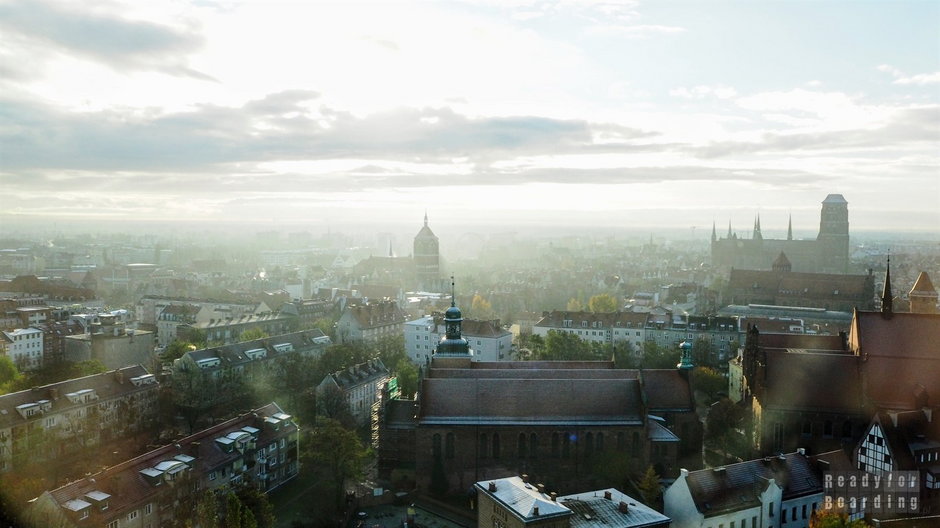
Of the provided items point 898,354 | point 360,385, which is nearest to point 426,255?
point 360,385

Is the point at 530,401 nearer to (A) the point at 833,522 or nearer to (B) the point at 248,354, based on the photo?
(A) the point at 833,522

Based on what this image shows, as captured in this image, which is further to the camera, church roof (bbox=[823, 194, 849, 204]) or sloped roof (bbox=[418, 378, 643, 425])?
church roof (bbox=[823, 194, 849, 204])

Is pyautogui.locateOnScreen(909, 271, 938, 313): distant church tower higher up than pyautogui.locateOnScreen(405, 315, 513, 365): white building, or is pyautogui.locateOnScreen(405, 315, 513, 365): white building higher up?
pyautogui.locateOnScreen(909, 271, 938, 313): distant church tower

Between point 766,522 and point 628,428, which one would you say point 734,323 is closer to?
point 628,428

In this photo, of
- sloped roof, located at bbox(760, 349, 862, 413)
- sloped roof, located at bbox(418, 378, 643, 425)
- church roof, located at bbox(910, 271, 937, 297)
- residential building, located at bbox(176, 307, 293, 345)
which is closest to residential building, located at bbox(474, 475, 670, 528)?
sloped roof, located at bbox(418, 378, 643, 425)

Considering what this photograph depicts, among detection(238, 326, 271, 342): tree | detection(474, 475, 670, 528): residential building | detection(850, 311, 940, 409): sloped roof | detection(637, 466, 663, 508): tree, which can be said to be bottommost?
detection(637, 466, 663, 508): tree

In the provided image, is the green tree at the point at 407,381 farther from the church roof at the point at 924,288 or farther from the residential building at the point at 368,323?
the church roof at the point at 924,288

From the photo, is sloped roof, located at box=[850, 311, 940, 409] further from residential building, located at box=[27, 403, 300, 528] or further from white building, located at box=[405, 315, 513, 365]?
white building, located at box=[405, 315, 513, 365]
